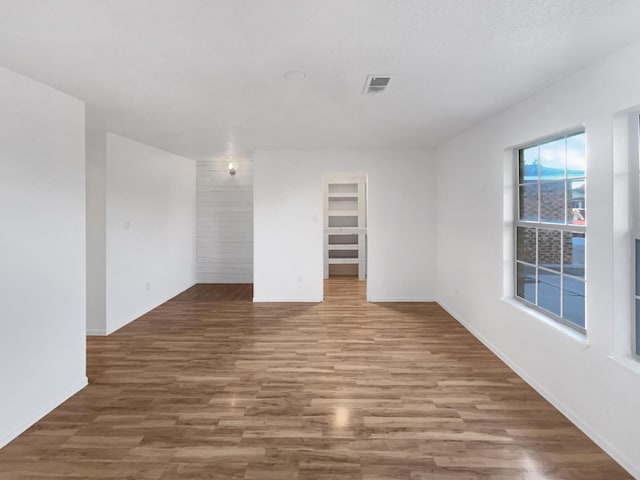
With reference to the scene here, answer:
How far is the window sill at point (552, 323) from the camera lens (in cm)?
266

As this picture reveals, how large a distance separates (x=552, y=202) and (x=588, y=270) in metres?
0.78

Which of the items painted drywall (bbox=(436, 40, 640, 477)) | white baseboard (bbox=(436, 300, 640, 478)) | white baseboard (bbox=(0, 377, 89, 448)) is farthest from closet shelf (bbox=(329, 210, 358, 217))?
white baseboard (bbox=(0, 377, 89, 448))

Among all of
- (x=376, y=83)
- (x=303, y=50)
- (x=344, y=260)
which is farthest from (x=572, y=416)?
(x=344, y=260)

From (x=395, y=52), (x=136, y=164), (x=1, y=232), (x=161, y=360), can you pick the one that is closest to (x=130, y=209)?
(x=136, y=164)

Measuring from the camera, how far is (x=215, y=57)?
7.80 ft

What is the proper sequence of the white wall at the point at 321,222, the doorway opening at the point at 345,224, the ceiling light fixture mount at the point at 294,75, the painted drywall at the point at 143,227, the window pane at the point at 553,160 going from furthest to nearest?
the doorway opening at the point at 345,224, the white wall at the point at 321,222, the painted drywall at the point at 143,227, the window pane at the point at 553,160, the ceiling light fixture mount at the point at 294,75

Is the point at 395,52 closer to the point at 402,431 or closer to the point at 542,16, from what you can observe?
the point at 542,16

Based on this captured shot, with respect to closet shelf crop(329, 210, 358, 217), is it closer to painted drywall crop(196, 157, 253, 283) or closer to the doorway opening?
the doorway opening

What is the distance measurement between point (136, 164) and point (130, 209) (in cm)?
64

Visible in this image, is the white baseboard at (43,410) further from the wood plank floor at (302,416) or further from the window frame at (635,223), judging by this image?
the window frame at (635,223)

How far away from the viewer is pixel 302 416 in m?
2.77

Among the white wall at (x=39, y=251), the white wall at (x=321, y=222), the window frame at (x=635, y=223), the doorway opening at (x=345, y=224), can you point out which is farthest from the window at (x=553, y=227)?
the doorway opening at (x=345, y=224)

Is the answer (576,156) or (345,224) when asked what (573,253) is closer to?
(576,156)

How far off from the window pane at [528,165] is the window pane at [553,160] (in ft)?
0.31
